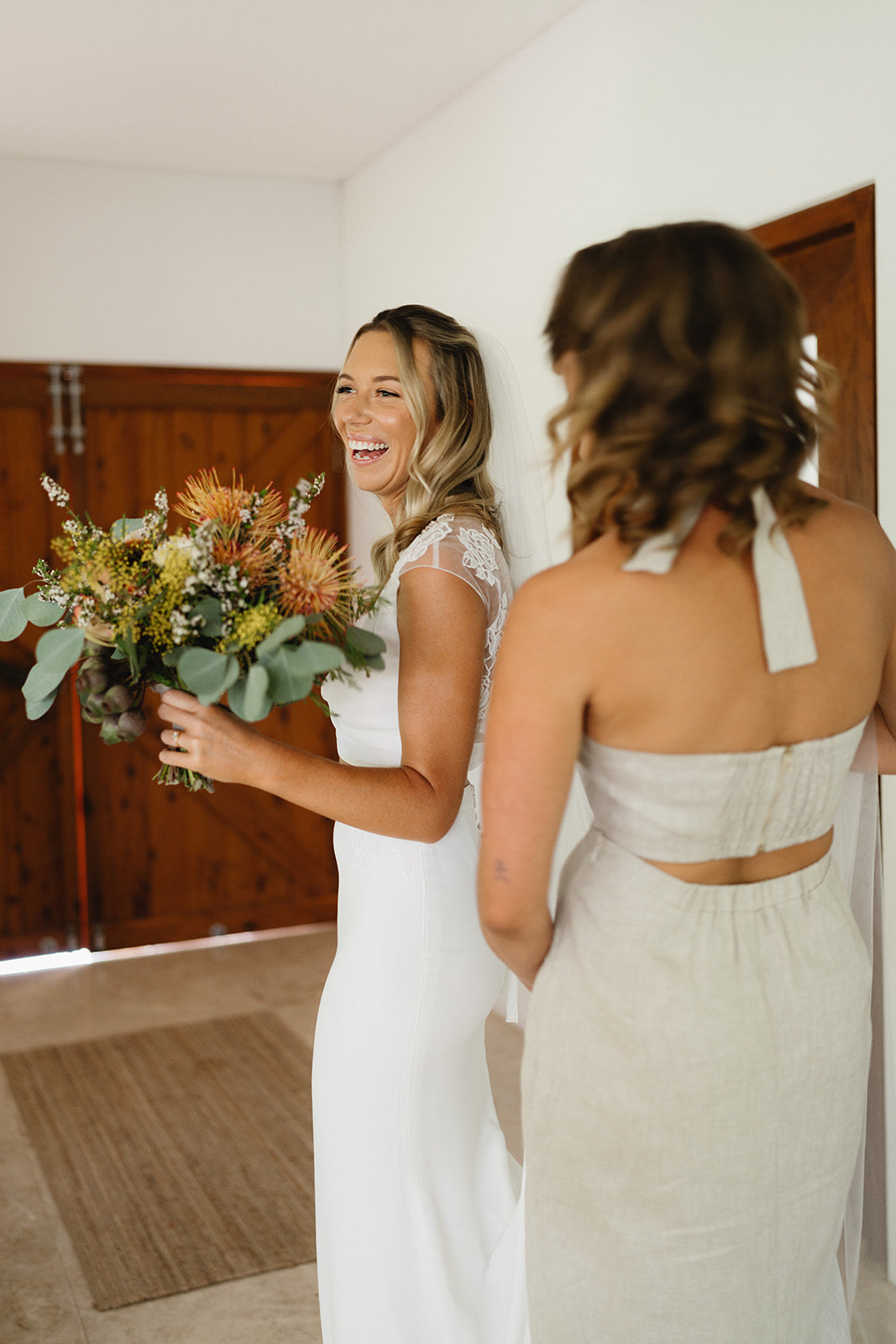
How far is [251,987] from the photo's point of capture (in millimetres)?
4832

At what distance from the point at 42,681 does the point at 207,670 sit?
1.08 feet

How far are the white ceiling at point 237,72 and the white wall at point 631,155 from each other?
156mm

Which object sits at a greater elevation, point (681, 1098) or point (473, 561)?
point (473, 561)

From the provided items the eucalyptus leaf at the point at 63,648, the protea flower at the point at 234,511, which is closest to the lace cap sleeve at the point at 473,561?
the protea flower at the point at 234,511

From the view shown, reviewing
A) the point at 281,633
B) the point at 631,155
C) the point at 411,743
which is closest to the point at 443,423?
the point at 411,743

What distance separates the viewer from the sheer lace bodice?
5.88 feet

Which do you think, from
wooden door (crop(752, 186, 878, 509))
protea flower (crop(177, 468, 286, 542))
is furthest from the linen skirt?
wooden door (crop(752, 186, 878, 509))

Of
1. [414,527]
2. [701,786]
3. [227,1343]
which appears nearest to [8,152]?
[414,527]

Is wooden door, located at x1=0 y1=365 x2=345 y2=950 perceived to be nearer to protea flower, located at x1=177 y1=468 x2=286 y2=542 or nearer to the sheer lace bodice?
the sheer lace bodice

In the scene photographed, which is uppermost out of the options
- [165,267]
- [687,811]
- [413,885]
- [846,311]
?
[165,267]

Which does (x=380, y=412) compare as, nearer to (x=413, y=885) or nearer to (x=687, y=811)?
(x=413, y=885)

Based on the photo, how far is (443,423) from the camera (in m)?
1.99

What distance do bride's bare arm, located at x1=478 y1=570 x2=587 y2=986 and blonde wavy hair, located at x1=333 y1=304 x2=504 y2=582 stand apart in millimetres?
780

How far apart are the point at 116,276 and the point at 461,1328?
14.5 ft
